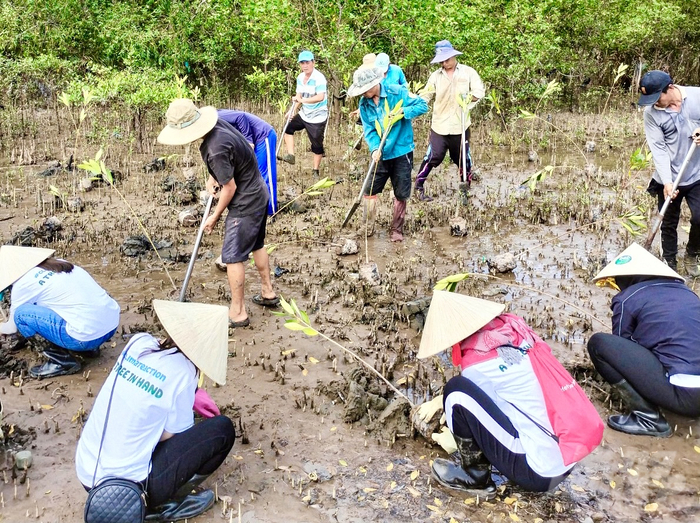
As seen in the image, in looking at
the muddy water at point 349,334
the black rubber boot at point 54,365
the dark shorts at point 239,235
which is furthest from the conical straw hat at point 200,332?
the dark shorts at point 239,235

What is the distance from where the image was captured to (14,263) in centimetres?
374

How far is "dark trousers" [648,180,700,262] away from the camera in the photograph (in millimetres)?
5296

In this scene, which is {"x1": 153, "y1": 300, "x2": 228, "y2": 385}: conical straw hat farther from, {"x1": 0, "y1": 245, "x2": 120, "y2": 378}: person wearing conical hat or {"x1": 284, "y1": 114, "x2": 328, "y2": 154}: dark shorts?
{"x1": 284, "y1": 114, "x2": 328, "y2": 154}: dark shorts

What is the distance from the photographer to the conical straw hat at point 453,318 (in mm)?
2936

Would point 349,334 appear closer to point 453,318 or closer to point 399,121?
point 453,318

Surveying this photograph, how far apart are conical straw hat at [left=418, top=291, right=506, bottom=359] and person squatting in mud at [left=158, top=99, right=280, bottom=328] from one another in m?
2.05

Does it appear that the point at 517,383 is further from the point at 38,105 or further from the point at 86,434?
the point at 38,105

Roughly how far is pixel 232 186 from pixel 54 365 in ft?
5.57

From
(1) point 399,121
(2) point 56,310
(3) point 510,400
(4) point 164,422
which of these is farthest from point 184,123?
(3) point 510,400

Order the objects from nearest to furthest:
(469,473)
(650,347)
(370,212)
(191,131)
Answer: (469,473)
(650,347)
(191,131)
(370,212)

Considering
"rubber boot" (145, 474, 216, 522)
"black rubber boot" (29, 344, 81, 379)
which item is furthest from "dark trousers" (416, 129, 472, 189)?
"rubber boot" (145, 474, 216, 522)

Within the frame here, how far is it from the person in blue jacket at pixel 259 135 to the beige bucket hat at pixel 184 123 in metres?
0.87

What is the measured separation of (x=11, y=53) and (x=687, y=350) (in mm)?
12941

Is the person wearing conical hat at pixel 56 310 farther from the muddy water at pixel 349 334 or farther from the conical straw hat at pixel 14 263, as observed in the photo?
the muddy water at pixel 349 334
